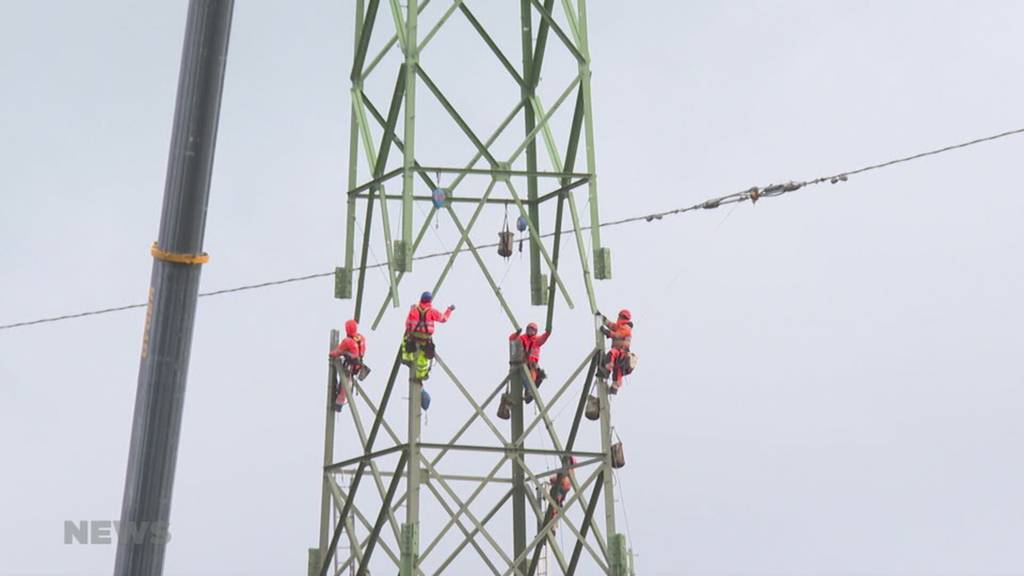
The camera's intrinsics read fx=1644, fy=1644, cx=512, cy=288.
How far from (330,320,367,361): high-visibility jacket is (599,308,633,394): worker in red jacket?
3565 mm

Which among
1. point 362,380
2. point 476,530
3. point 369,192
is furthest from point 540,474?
point 369,192

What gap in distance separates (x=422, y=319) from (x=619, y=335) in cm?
286

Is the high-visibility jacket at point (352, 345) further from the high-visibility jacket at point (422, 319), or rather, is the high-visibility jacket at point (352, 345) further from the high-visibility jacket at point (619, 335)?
the high-visibility jacket at point (619, 335)

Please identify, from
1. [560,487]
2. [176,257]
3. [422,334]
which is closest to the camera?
[176,257]

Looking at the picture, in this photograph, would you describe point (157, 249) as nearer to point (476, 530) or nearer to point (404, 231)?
Answer: point (404, 231)

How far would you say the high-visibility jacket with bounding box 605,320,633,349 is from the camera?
23.3m

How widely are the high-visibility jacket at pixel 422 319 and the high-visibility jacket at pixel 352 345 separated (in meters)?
1.61

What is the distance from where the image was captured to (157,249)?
1450 cm

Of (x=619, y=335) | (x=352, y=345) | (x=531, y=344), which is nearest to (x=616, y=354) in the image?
(x=619, y=335)

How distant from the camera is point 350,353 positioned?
23938 millimetres

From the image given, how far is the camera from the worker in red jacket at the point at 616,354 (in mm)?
23188

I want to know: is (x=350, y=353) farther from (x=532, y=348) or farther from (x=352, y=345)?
(x=532, y=348)

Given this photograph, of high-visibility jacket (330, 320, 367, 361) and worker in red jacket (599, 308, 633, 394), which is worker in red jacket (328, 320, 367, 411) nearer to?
high-visibility jacket (330, 320, 367, 361)

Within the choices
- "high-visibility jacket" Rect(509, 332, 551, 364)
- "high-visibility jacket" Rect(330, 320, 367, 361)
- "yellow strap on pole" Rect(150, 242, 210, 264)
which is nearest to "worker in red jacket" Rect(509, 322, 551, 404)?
"high-visibility jacket" Rect(509, 332, 551, 364)
